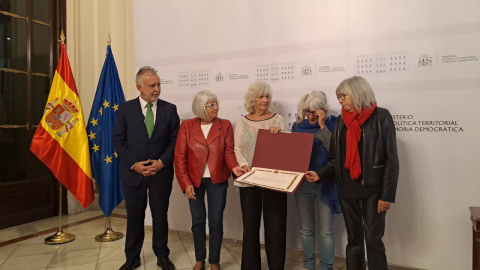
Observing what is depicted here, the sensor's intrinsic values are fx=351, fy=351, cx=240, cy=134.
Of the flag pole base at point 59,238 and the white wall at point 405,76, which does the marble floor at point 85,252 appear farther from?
the white wall at point 405,76

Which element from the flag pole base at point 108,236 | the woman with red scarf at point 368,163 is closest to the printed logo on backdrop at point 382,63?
the woman with red scarf at point 368,163

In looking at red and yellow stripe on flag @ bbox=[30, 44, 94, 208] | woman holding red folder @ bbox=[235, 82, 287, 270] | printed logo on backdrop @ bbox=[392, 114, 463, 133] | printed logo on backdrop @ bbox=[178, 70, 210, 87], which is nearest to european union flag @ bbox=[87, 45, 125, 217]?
red and yellow stripe on flag @ bbox=[30, 44, 94, 208]

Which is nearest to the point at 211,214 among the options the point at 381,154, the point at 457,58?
the point at 381,154

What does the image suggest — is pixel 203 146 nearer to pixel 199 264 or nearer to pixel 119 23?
pixel 199 264

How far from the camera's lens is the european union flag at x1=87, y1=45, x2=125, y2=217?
336 centimetres

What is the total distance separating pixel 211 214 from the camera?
8.29 ft

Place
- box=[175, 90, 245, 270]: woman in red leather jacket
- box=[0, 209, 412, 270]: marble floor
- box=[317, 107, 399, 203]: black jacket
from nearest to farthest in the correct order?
1. box=[317, 107, 399, 203]: black jacket
2. box=[175, 90, 245, 270]: woman in red leather jacket
3. box=[0, 209, 412, 270]: marble floor

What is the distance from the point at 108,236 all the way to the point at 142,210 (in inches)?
43.6

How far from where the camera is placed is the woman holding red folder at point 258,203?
237cm

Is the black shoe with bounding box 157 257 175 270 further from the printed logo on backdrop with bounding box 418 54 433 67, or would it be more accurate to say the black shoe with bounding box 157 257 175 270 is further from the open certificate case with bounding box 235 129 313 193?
the printed logo on backdrop with bounding box 418 54 433 67

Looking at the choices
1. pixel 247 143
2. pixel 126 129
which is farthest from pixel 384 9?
pixel 126 129

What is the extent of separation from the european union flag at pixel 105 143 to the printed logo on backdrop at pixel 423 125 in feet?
8.30

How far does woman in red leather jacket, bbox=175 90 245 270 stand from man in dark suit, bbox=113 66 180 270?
18 cm

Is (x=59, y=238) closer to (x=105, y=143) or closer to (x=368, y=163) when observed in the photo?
(x=105, y=143)
